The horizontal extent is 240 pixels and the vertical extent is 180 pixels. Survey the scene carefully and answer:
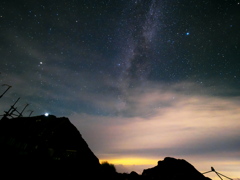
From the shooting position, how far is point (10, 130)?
45.8ft

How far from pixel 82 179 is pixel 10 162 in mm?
5305

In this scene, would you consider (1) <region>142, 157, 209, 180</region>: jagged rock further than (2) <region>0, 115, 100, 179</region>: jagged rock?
Yes

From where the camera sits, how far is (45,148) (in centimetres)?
1354

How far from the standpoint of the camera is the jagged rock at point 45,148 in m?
10.8

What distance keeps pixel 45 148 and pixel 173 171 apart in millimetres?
12197

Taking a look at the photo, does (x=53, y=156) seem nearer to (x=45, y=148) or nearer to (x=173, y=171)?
(x=45, y=148)

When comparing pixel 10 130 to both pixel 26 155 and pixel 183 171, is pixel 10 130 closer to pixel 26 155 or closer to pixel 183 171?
pixel 26 155

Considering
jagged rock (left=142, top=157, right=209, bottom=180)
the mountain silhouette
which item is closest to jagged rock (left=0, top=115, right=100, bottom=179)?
the mountain silhouette

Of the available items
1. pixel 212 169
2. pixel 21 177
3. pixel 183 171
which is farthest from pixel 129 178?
pixel 21 177

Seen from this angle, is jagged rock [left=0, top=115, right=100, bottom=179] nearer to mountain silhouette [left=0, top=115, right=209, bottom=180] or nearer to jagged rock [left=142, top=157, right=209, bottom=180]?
mountain silhouette [left=0, top=115, right=209, bottom=180]

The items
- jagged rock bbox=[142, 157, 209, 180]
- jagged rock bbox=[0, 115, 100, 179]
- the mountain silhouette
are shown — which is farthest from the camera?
jagged rock bbox=[142, 157, 209, 180]

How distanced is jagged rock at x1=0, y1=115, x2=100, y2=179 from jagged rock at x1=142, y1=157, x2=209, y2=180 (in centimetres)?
555

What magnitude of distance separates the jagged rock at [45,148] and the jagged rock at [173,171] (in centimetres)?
555

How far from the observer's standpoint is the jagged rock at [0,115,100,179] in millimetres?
10844
